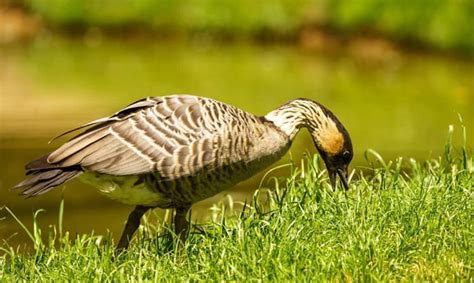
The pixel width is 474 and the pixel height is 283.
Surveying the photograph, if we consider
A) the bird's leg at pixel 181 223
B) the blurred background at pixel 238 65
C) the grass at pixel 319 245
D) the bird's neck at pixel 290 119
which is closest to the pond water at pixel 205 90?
the blurred background at pixel 238 65

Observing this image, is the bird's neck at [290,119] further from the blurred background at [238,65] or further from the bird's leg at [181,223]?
the blurred background at [238,65]

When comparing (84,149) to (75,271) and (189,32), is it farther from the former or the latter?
(189,32)

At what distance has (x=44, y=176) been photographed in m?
6.38

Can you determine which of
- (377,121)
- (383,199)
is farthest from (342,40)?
(383,199)

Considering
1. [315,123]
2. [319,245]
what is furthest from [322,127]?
[319,245]

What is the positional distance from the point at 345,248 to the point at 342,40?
37.7 ft

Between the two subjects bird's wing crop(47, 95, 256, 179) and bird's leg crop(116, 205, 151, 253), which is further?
bird's leg crop(116, 205, 151, 253)

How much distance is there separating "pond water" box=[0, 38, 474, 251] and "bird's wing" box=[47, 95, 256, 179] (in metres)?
2.32

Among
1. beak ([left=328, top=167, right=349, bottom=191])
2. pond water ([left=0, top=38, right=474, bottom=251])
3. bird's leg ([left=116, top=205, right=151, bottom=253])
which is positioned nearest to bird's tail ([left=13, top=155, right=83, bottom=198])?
Answer: bird's leg ([left=116, top=205, right=151, bottom=253])

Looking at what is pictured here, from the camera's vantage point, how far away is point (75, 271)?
19.5 feet

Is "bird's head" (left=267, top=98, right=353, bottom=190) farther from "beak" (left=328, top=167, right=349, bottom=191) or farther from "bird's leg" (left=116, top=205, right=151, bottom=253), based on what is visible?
"bird's leg" (left=116, top=205, right=151, bottom=253)

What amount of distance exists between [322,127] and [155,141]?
1130mm

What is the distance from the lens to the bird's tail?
6.34 meters

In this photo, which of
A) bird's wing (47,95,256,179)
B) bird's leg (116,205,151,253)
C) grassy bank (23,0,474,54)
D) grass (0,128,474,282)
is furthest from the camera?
grassy bank (23,0,474,54)
